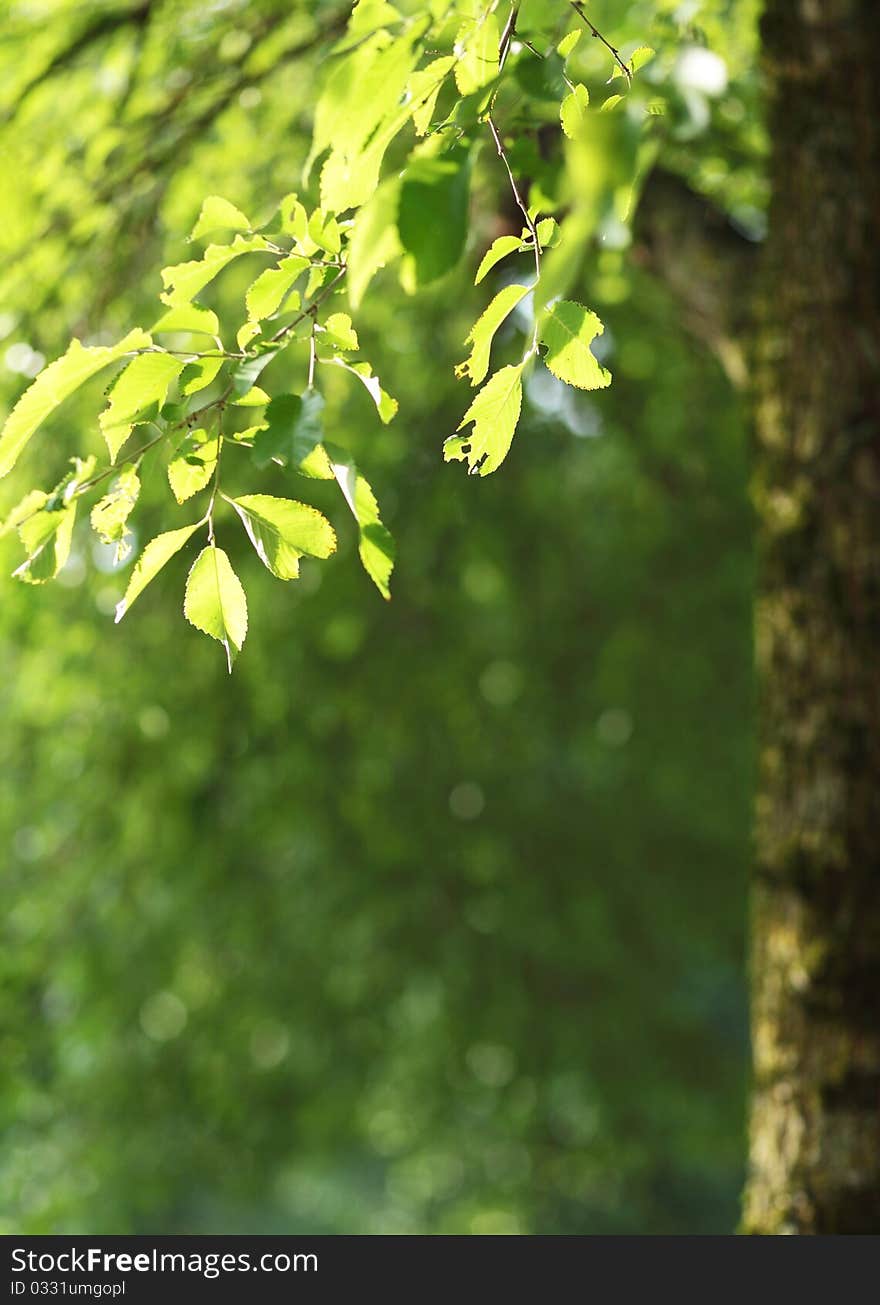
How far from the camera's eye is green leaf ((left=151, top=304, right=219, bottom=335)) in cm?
109

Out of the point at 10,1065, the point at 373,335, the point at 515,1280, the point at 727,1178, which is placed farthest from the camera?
the point at 727,1178

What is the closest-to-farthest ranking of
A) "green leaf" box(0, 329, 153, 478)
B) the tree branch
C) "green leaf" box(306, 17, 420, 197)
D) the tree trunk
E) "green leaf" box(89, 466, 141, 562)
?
"green leaf" box(306, 17, 420, 197) < "green leaf" box(0, 329, 153, 478) < "green leaf" box(89, 466, 141, 562) < the tree trunk < the tree branch

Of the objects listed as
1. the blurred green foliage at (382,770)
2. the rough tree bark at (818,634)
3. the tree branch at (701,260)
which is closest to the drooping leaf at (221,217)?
the rough tree bark at (818,634)

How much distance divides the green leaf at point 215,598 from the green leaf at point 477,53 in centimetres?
46

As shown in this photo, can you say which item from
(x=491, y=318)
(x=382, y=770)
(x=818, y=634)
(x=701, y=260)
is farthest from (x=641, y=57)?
(x=382, y=770)

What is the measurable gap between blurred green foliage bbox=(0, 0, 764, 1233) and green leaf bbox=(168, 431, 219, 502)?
9.09ft

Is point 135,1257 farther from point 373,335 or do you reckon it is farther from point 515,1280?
point 373,335

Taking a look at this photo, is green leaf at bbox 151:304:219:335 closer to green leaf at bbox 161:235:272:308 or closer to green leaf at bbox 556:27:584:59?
green leaf at bbox 161:235:272:308

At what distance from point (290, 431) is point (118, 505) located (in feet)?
0.78

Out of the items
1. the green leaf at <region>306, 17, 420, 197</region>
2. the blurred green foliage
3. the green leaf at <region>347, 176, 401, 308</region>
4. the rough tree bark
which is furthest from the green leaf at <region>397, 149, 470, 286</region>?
the blurred green foliage

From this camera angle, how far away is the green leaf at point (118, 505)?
1.21 m

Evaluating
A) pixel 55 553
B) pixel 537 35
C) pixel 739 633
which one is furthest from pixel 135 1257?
pixel 739 633

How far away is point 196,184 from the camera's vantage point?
4.60m

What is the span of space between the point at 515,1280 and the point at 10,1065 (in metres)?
2.49
